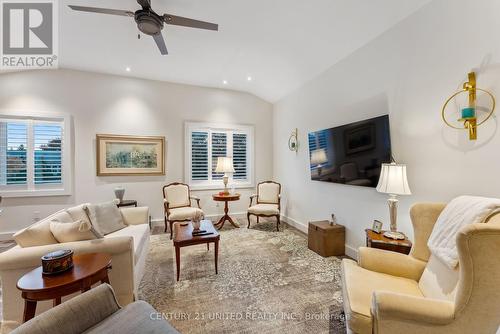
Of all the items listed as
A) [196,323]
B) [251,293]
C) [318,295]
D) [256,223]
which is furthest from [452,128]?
[256,223]

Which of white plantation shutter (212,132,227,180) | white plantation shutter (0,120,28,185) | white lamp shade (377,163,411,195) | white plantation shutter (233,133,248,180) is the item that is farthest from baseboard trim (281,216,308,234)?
white plantation shutter (0,120,28,185)

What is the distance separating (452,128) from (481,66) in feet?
1.66

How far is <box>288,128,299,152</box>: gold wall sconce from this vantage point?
4.40m

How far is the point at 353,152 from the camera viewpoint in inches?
112

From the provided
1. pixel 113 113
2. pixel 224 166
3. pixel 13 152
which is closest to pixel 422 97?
pixel 224 166

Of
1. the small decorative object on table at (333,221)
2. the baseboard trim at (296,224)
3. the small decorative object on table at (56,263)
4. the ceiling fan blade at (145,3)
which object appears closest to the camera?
the small decorative object on table at (56,263)

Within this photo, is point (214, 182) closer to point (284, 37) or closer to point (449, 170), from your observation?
point (284, 37)

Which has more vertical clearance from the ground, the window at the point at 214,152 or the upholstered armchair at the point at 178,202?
the window at the point at 214,152

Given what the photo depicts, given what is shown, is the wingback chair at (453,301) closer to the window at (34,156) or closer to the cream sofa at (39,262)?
the cream sofa at (39,262)

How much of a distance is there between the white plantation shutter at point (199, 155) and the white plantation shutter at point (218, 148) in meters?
0.17

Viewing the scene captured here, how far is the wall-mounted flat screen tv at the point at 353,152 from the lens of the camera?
8.11 feet

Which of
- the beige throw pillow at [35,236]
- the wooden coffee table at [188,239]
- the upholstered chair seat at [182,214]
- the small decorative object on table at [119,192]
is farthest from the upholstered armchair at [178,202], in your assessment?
the beige throw pillow at [35,236]

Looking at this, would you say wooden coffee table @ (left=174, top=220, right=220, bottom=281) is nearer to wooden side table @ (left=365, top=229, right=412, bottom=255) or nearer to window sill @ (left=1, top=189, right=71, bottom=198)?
wooden side table @ (left=365, top=229, right=412, bottom=255)

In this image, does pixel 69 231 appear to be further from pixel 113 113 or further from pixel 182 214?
pixel 113 113
